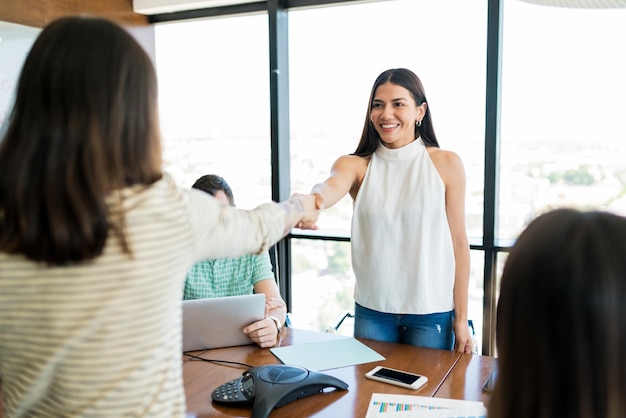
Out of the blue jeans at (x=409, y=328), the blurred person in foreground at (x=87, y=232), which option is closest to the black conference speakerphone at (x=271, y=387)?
the blurred person in foreground at (x=87, y=232)

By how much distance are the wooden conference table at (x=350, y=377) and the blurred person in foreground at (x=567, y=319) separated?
789mm

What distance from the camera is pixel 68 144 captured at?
2.78ft

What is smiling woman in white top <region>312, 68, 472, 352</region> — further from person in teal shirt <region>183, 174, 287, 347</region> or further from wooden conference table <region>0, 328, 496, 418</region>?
person in teal shirt <region>183, 174, 287, 347</region>

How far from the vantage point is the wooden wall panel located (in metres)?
3.03

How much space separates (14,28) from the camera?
3.03 m

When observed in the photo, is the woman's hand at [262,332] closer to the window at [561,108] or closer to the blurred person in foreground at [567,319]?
the blurred person in foreground at [567,319]

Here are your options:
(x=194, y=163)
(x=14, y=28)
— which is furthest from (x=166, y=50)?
(x=14, y=28)

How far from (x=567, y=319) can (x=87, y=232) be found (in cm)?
68

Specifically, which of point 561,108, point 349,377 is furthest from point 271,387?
point 561,108

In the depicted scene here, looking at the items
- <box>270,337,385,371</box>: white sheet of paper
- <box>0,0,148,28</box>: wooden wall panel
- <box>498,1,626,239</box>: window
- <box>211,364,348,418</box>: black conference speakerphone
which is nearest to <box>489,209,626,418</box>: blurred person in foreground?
<box>211,364,348,418</box>: black conference speakerphone

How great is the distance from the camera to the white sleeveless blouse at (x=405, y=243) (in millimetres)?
2227

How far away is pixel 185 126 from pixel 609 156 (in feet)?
8.66

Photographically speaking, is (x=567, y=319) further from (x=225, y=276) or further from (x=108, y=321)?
(x=225, y=276)

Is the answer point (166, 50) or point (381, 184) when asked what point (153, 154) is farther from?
point (166, 50)
